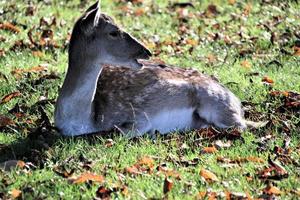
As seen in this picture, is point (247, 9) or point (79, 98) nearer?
point (79, 98)

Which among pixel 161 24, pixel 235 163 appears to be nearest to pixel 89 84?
pixel 235 163

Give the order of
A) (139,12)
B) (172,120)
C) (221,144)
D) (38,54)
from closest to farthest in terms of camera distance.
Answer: (221,144), (172,120), (38,54), (139,12)

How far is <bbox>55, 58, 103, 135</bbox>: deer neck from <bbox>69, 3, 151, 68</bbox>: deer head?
7 centimetres

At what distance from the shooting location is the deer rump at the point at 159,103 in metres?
7.78

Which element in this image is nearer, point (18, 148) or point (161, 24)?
point (18, 148)

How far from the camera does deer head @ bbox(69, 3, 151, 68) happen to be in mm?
7559

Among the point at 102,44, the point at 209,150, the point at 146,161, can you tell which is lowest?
the point at 209,150

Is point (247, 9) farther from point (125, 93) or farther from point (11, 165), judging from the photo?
point (11, 165)

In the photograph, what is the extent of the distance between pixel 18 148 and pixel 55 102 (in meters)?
1.31

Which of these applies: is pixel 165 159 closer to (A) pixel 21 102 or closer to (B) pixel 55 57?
(A) pixel 21 102

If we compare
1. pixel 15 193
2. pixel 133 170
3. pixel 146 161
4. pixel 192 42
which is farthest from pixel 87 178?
pixel 192 42

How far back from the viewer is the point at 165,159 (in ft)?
22.3

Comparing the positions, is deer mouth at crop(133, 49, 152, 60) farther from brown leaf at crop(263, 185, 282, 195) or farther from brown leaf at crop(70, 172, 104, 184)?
brown leaf at crop(263, 185, 282, 195)

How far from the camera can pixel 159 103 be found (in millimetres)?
7926
